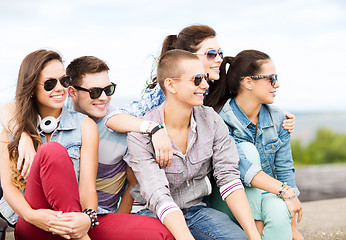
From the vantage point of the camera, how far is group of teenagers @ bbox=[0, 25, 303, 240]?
9.72ft

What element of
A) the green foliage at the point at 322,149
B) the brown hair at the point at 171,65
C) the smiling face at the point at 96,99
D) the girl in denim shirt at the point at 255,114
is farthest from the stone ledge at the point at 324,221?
the green foliage at the point at 322,149

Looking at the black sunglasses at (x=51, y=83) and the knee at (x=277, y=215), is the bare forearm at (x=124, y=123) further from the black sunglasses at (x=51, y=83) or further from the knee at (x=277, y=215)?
the knee at (x=277, y=215)

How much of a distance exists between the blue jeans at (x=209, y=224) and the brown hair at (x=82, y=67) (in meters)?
1.13

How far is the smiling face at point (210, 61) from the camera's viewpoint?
4.00 metres

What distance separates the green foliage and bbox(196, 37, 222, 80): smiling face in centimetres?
1603

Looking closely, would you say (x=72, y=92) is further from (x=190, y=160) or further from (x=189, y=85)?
(x=190, y=160)

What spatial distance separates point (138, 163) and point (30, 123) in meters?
0.81

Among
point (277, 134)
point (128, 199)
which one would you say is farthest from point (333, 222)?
point (128, 199)

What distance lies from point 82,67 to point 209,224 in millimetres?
1538

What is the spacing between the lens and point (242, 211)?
10.6 ft

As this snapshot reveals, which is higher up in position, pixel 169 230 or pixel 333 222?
pixel 169 230

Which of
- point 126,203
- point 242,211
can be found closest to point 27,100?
point 126,203

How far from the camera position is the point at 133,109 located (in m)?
3.70

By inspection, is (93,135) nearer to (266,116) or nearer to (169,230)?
(169,230)
